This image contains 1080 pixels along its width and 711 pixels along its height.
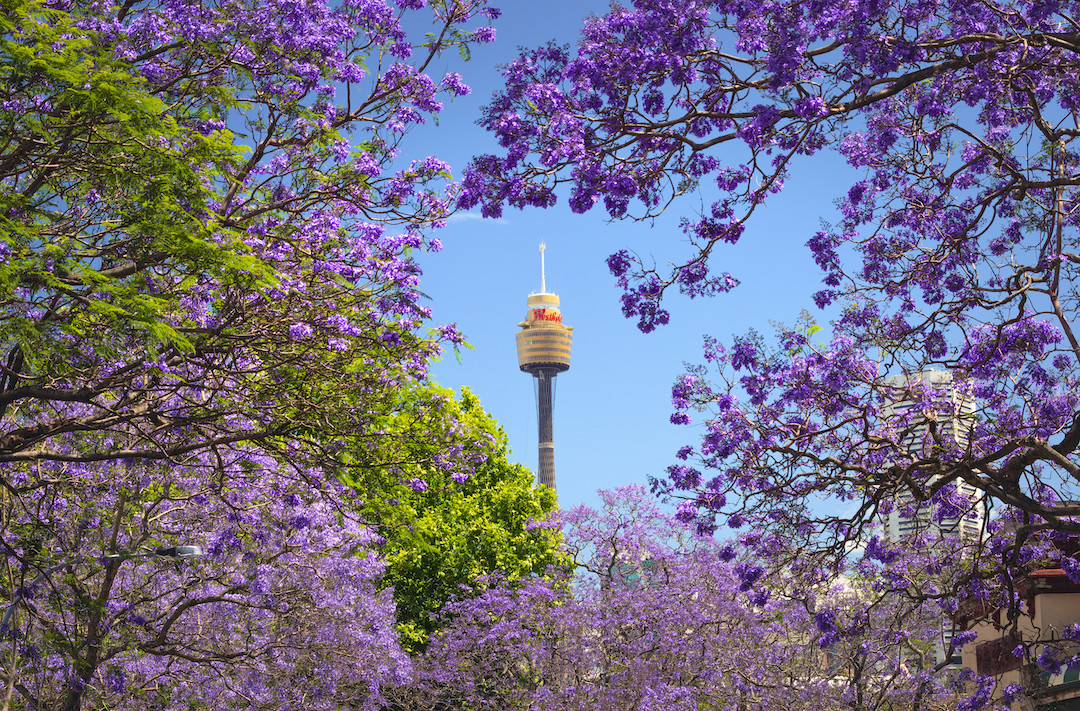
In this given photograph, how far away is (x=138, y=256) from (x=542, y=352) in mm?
138045

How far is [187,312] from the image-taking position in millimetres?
11883

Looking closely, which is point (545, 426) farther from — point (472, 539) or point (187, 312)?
point (187, 312)

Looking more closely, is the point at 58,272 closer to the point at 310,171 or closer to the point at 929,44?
the point at 310,171

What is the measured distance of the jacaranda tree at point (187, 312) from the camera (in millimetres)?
8438

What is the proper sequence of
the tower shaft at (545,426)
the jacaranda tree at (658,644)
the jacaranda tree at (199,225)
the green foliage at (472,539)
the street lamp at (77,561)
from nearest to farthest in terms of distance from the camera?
the jacaranda tree at (199,225) → the street lamp at (77,561) → the jacaranda tree at (658,644) → the green foliage at (472,539) → the tower shaft at (545,426)

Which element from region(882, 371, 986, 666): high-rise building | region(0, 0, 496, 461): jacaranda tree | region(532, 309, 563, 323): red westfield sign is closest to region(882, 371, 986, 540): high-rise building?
region(882, 371, 986, 666): high-rise building

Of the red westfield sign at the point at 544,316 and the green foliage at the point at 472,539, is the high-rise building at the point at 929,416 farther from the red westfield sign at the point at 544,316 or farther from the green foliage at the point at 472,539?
the red westfield sign at the point at 544,316

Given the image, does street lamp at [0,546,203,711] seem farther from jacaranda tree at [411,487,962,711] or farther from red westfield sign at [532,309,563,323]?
red westfield sign at [532,309,563,323]

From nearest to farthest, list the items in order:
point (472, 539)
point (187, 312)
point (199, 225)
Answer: point (199, 225) → point (187, 312) → point (472, 539)

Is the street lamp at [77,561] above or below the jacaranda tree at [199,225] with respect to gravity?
below

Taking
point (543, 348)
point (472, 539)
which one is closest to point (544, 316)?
point (543, 348)

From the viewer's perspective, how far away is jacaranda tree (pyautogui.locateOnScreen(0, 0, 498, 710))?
27.7 feet

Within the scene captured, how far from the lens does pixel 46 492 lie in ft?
40.1

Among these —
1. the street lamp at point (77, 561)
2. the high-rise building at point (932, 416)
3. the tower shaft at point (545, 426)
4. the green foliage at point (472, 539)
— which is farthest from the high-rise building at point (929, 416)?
the tower shaft at point (545, 426)
